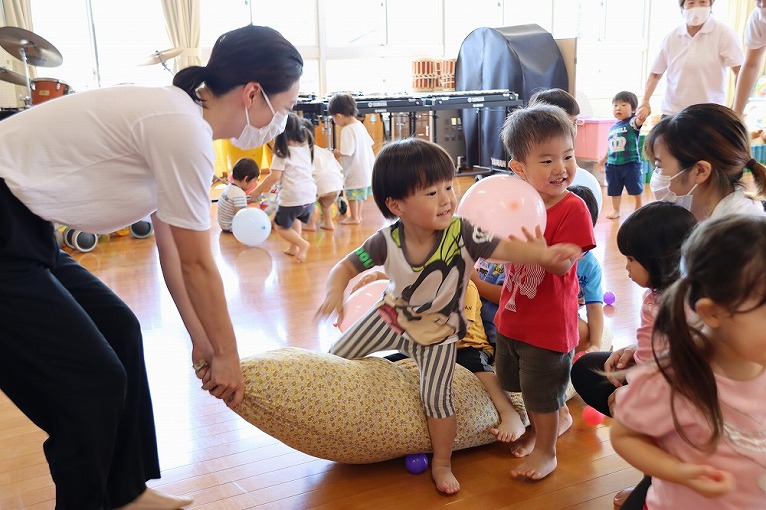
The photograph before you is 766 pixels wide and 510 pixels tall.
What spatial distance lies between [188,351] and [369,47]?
6.54m

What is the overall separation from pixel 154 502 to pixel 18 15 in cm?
687

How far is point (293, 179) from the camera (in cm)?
477

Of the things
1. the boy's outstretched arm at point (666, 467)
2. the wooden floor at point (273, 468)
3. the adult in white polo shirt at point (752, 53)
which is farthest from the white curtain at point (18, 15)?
the boy's outstretched arm at point (666, 467)

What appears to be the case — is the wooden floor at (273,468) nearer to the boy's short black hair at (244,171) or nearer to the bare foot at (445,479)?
the bare foot at (445,479)

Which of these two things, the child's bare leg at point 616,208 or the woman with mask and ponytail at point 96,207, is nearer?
the woman with mask and ponytail at point 96,207

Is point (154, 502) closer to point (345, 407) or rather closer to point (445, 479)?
point (345, 407)

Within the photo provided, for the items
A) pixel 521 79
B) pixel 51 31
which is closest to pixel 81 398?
pixel 521 79

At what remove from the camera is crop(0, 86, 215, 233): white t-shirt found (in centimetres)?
141

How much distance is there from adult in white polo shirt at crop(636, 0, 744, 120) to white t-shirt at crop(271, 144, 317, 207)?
86.1 inches

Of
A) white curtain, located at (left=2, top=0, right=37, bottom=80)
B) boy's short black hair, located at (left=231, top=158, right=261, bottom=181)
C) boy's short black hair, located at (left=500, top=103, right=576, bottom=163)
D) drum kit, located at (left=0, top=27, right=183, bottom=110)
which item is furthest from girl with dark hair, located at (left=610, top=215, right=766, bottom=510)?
white curtain, located at (left=2, top=0, right=37, bottom=80)

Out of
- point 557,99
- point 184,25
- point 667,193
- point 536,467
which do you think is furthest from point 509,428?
point 184,25

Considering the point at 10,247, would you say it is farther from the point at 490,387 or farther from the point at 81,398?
the point at 490,387

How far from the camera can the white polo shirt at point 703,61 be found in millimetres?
3639

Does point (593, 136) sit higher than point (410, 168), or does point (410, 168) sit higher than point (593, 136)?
point (410, 168)
